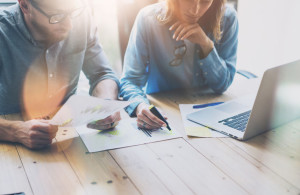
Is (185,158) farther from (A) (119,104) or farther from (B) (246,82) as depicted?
(B) (246,82)

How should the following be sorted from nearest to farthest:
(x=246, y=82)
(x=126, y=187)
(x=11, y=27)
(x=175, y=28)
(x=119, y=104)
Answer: (x=126, y=187)
(x=119, y=104)
(x=11, y=27)
(x=175, y=28)
(x=246, y=82)

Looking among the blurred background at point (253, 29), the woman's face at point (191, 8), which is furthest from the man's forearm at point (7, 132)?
the blurred background at point (253, 29)

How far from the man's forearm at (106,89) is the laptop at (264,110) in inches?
15.5

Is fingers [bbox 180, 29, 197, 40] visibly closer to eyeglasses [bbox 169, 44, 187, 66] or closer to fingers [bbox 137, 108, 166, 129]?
eyeglasses [bbox 169, 44, 187, 66]

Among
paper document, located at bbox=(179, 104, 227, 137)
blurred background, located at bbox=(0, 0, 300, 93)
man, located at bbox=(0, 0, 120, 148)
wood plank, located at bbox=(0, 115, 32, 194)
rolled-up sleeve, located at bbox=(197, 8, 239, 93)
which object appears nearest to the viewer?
wood plank, located at bbox=(0, 115, 32, 194)

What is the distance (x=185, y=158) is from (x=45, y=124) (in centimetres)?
48

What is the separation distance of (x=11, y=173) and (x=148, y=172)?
0.40m

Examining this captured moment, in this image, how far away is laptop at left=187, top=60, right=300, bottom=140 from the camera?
1001mm

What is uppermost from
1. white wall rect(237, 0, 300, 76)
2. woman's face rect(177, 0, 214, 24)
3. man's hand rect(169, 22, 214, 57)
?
woman's face rect(177, 0, 214, 24)

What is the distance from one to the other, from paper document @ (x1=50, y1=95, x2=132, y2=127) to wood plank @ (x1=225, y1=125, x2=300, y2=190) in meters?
0.45

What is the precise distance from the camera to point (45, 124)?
104 cm

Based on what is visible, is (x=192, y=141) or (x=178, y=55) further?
(x=178, y=55)

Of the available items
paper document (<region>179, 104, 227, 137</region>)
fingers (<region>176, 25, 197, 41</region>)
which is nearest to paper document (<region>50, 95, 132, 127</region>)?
paper document (<region>179, 104, 227, 137</region>)

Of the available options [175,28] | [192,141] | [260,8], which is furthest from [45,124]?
[260,8]
